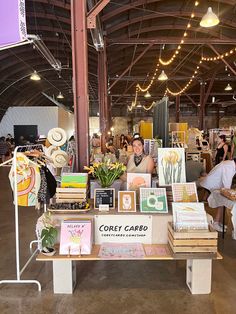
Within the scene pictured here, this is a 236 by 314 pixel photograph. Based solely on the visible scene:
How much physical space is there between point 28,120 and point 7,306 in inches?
634

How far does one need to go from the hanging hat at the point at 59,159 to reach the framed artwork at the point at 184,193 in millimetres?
1976

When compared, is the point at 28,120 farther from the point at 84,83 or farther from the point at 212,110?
the point at 212,110

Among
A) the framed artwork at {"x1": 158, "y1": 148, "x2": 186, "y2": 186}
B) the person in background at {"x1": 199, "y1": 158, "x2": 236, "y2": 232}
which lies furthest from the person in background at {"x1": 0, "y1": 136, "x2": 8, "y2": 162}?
the framed artwork at {"x1": 158, "y1": 148, "x2": 186, "y2": 186}

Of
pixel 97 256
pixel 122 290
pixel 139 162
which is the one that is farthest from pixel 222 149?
pixel 97 256

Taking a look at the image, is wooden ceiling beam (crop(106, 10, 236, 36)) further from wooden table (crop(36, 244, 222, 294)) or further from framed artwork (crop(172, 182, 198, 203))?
wooden table (crop(36, 244, 222, 294))

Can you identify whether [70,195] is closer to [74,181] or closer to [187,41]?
[74,181]

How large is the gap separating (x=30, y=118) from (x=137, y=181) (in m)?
15.5

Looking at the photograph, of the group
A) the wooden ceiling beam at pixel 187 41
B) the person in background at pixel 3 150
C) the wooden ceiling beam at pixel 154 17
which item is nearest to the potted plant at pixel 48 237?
the wooden ceiling beam at pixel 154 17

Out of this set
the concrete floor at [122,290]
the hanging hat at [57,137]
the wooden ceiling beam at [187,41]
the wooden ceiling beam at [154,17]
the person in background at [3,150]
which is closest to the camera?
the concrete floor at [122,290]

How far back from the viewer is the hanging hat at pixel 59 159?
14.7ft

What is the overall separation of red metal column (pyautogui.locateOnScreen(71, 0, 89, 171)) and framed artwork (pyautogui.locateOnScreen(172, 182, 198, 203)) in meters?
1.28

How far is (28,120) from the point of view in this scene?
1781 centimetres

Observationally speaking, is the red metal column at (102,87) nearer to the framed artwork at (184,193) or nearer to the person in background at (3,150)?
the framed artwork at (184,193)

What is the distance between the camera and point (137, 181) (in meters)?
3.37
